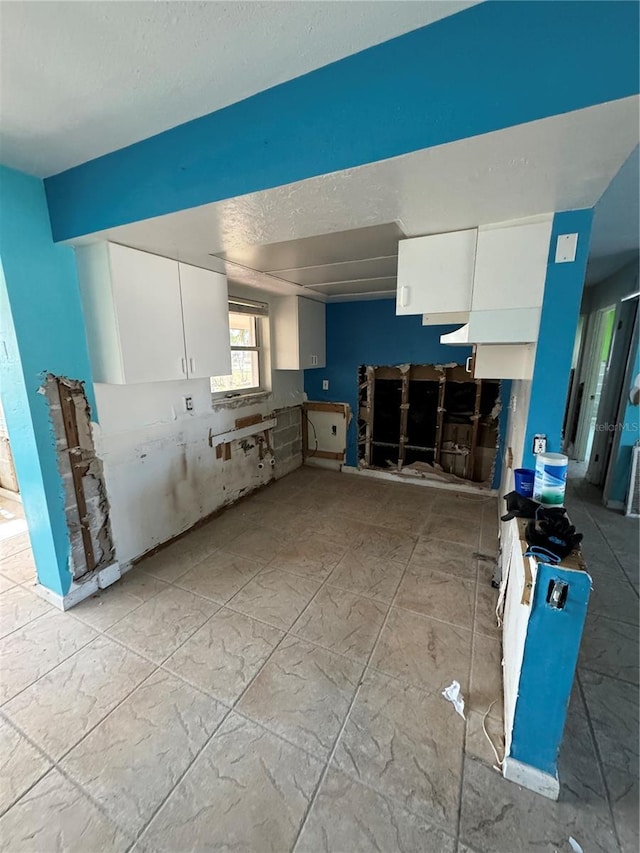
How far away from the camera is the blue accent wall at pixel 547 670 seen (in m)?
1.13

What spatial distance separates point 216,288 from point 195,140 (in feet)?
4.58

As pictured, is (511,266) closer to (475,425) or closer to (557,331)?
(557,331)

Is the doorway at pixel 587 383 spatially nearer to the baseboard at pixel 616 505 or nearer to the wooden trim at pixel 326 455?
the baseboard at pixel 616 505

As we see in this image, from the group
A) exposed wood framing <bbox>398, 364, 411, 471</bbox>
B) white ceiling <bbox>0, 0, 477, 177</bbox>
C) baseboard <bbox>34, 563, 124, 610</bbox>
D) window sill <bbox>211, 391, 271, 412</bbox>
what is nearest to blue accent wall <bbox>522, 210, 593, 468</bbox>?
white ceiling <bbox>0, 0, 477, 177</bbox>

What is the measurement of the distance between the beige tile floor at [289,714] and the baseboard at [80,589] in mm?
73

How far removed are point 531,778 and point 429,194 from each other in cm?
228

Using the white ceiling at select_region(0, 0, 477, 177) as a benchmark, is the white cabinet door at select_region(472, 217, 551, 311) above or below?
below

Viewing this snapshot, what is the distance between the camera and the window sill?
3372 mm

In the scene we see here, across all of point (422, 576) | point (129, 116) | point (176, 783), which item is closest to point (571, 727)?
point (422, 576)

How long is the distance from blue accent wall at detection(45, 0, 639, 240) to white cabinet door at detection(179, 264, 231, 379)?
986mm

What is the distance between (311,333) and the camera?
417 centimetres

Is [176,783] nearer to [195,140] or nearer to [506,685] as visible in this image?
[506,685]

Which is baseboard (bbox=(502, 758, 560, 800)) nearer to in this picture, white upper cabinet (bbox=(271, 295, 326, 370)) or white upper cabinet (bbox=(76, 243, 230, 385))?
white upper cabinet (bbox=(76, 243, 230, 385))

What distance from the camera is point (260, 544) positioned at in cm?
294
